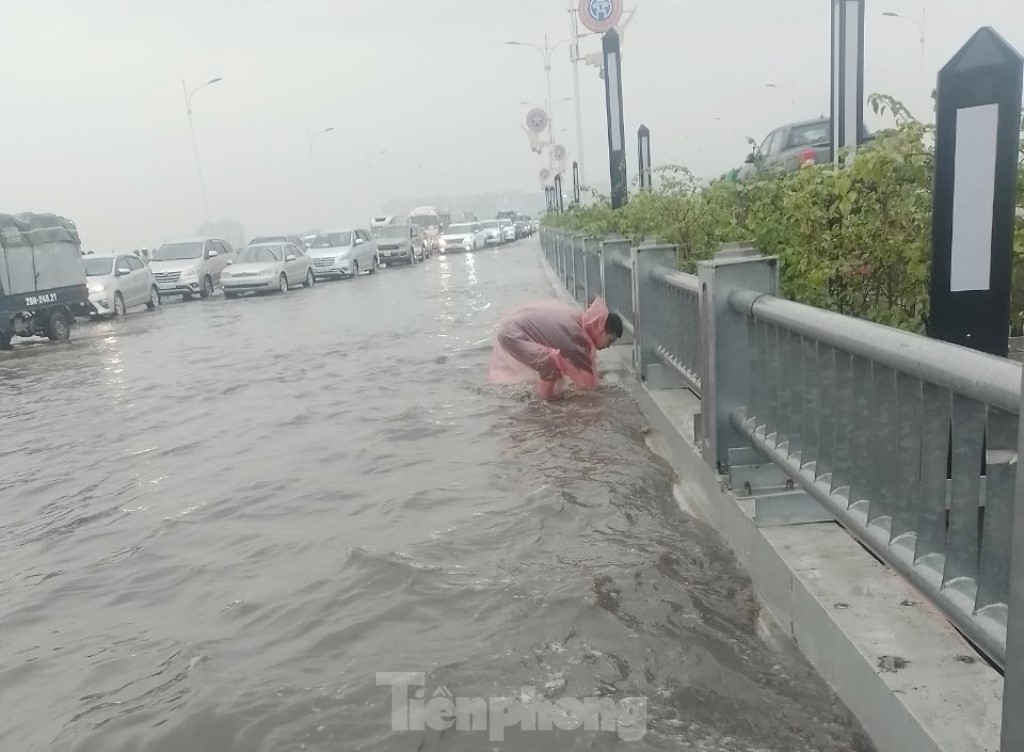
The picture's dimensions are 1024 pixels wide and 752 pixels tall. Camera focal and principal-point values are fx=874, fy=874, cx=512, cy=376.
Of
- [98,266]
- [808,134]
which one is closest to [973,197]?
[808,134]

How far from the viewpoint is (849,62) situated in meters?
7.03

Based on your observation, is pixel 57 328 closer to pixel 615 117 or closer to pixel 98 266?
pixel 98 266

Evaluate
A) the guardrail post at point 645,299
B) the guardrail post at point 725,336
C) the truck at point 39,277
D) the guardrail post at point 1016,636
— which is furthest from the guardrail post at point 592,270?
the truck at point 39,277

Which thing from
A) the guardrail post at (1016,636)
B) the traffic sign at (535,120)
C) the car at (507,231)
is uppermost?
the traffic sign at (535,120)

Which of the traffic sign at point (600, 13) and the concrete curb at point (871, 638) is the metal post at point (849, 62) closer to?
the concrete curb at point (871, 638)

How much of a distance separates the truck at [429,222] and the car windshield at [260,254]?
74.0 feet

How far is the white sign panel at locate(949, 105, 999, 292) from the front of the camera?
256 centimetres

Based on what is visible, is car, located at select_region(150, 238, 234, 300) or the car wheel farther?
car, located at select_region(150, 238, 234, 300)

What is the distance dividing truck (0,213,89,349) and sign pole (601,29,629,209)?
11499mm

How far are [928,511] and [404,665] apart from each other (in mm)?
1944

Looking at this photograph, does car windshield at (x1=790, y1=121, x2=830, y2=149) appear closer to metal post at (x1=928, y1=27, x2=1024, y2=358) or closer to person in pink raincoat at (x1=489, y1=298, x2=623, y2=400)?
person in pink raincoat at (x1=489, y1=298, x2=623, y2=400)

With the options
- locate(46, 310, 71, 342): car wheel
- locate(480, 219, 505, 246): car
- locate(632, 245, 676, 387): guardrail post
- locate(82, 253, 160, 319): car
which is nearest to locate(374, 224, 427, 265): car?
→ locate(82, 253, 160, 319): car

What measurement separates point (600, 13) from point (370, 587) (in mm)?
15090

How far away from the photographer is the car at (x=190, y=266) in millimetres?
24922
